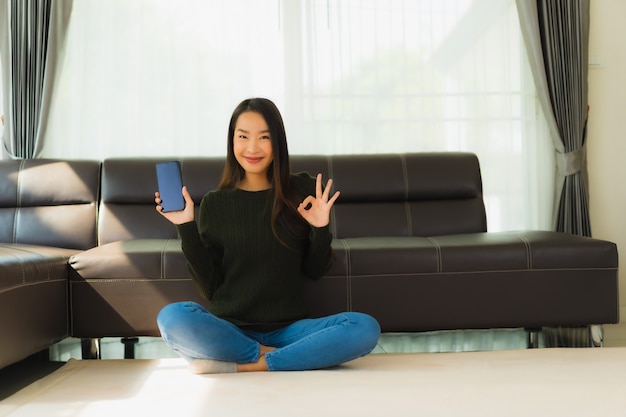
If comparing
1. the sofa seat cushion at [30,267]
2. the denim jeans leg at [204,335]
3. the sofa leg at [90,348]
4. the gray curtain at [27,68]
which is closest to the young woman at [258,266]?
the denim jeans leg at [204,335]

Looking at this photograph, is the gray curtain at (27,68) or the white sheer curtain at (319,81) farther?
the white sheer curtain at (319,81)

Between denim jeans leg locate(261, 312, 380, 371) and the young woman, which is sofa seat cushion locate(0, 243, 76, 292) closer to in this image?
the young woman

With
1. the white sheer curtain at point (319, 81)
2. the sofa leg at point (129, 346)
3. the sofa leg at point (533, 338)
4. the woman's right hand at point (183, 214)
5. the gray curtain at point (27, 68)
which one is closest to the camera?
the woman's right hand at point (183, 214)

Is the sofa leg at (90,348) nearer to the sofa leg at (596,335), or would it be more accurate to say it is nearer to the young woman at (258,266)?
the young woman at (258,266)

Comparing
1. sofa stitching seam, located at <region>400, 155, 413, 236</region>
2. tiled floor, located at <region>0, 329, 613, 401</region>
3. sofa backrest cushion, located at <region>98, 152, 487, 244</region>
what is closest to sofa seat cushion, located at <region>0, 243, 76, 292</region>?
tiled floor, located at <region>0, 329, 613, 401</region>

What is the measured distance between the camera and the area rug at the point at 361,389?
197 cm

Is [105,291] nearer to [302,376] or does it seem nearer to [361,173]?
[302,376]

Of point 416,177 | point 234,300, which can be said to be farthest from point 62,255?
point 416,177

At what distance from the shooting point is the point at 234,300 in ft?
8.07

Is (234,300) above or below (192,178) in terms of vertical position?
below

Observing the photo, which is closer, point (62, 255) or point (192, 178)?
point (62, 255)

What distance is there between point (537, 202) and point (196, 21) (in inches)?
80.4

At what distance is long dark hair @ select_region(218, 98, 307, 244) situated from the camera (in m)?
2.49

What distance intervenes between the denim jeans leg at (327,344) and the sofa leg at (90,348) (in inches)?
33.2
